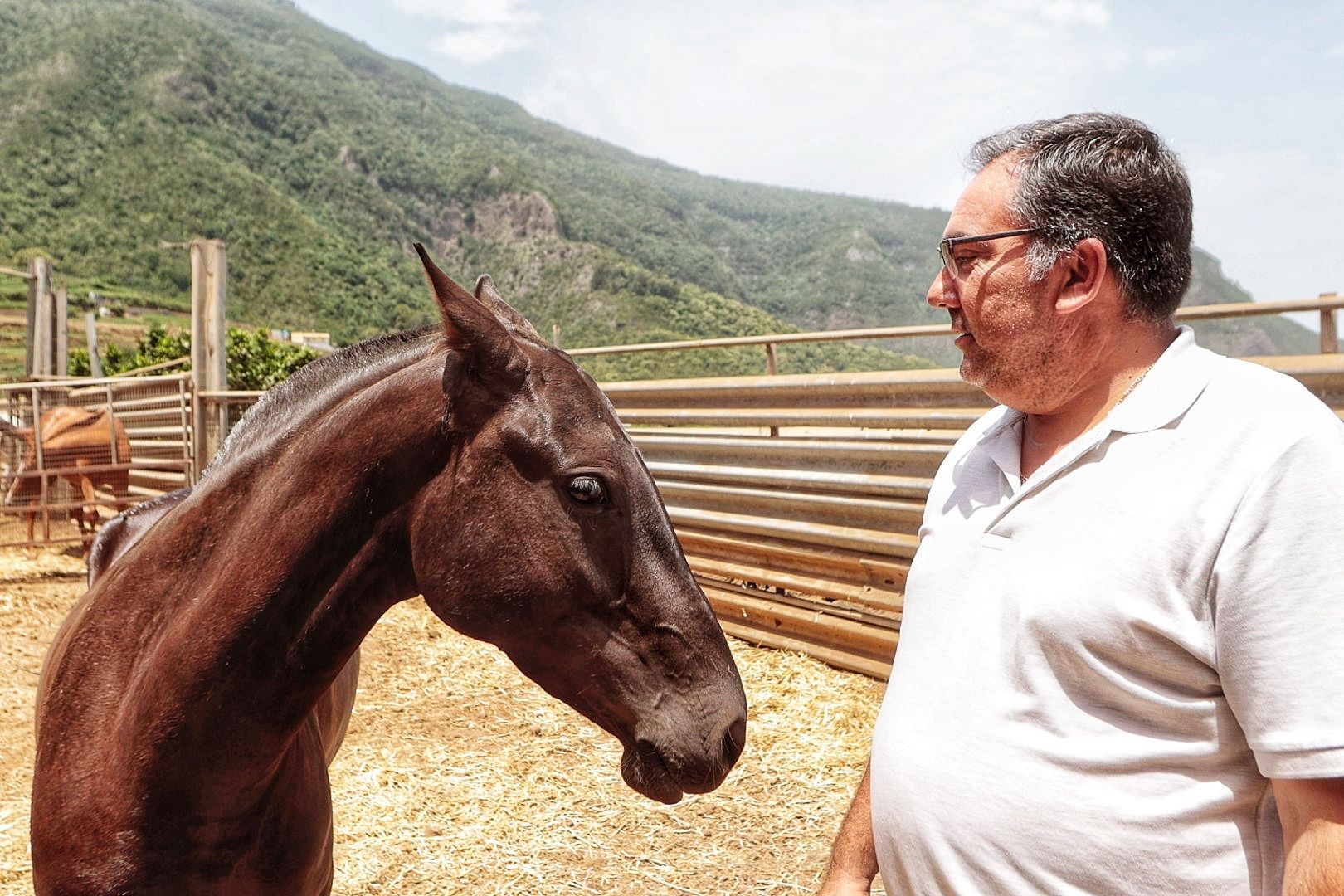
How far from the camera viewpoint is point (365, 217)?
78.5 metres

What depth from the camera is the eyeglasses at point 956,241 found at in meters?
1.22

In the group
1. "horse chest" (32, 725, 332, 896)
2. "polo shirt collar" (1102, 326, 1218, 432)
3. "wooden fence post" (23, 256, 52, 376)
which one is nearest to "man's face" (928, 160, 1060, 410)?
"polo shirt collar" (1102, 326, 1218, 432)

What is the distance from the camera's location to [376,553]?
1.51 metres

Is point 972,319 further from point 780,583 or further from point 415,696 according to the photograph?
point 415,696

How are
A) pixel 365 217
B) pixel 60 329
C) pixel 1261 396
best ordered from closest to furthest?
pixel 1261 396 → pixel 60 329 → pixel 365 217

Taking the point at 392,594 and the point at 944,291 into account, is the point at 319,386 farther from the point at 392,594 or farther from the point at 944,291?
the point at 944,291

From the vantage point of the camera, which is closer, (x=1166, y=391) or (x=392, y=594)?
(x=1166, y=391)

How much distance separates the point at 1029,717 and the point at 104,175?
253 feet

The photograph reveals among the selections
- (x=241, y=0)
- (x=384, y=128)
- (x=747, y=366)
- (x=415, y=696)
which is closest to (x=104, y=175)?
(x=384, y=128)

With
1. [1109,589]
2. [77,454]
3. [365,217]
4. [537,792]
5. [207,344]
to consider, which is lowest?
[537,792]

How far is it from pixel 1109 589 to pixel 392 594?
1.18m

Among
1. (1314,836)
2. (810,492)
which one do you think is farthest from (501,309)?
(810,492)

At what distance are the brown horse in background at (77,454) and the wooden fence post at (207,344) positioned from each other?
0.73m

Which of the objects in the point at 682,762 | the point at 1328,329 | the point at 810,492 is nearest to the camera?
the point at 682,762
